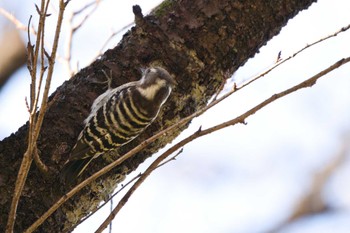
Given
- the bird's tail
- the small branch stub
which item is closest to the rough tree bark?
the small branch stub

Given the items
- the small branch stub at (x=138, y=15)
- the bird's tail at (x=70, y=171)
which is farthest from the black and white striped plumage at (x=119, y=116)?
the small branch stub at (x=138, y=15)

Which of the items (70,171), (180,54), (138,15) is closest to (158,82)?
(180,54)

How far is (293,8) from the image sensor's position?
3727mm

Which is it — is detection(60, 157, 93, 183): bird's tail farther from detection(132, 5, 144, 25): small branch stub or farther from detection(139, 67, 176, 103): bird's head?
detection(132, 5, 144, 25): small branch stub

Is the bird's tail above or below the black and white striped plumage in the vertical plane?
below

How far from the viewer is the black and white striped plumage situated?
10.8ft

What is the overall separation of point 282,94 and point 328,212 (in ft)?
13.0

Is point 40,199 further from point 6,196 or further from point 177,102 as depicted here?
point 177,102

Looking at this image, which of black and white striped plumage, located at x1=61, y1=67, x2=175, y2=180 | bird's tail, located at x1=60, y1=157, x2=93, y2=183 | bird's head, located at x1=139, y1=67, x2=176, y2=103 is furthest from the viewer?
bird's head, located at x1=139, y1=67, x2=176, y2=103

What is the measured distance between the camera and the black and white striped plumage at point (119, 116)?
3.30m

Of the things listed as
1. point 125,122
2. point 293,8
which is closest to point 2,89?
point 125,122

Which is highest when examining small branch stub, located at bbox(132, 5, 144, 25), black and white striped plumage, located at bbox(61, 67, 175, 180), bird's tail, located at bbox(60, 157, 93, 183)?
small branch stub, located at bbox(132, 5, 144, 25)

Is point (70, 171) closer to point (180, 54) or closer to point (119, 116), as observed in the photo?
point (119, 116)

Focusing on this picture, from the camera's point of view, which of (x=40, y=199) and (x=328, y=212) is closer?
(x=40, y=199)
